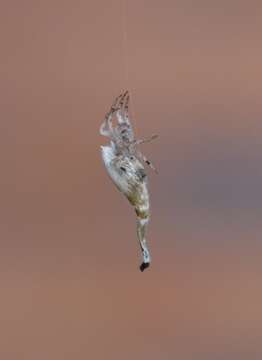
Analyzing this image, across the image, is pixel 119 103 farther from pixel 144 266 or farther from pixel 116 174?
pixel 144 266

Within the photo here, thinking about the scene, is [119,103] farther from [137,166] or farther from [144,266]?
[144,266]

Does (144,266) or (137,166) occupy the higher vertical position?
(137,166)

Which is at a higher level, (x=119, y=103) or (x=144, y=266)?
(x=119, y=103)

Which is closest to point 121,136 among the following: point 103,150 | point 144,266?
point 103,150

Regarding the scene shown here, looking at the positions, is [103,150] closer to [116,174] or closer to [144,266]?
[116,174]
